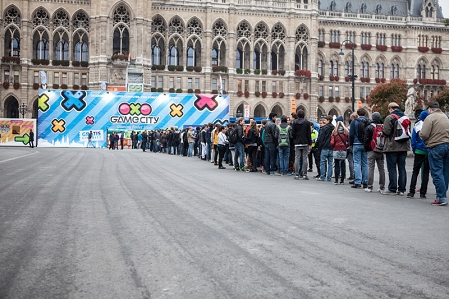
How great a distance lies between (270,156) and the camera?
18.0 m

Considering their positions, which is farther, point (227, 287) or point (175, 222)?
point (175, 222)

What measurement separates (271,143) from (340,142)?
131 inches

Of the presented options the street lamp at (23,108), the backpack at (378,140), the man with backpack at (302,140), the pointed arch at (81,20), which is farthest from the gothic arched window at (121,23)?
the backpack at (378,140)

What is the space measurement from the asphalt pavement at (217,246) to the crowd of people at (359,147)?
127 cm

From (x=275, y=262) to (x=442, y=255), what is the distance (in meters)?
1.94

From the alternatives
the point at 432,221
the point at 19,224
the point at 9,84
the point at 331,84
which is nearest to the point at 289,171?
the point at 432,221

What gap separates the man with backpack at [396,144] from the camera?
11789mm

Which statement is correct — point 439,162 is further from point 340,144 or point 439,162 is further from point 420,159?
point 340,144

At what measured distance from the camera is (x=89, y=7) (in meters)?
60.8

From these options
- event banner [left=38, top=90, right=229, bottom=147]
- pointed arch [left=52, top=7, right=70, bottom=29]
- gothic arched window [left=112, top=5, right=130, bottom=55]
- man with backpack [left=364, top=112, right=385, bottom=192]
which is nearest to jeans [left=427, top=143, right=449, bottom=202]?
man with backpack [left=364, top=112, right=385, bottom=192]

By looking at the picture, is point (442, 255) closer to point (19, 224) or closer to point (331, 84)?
point (19, 224)

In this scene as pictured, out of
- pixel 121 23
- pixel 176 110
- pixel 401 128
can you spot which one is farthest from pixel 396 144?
pixel 121 23

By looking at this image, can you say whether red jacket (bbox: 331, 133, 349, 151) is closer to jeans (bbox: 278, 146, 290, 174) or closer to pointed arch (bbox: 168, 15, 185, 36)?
jeans (bbox: 278, 146, 290, 174)

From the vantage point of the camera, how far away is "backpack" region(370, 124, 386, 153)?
1248cm
